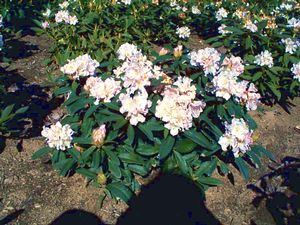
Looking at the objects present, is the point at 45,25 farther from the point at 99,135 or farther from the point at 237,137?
the point at 237,137

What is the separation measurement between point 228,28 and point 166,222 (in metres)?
2.44

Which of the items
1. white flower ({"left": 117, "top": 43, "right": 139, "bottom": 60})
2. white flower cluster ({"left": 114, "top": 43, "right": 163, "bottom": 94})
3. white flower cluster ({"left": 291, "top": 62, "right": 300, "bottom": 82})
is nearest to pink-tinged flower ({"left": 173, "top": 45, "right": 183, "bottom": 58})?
white flower ({"left": 117, "top": 43, "right": 139, "bottom": 60})

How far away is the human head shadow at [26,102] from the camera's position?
3.34 m

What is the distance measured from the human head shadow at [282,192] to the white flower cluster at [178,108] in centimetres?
97

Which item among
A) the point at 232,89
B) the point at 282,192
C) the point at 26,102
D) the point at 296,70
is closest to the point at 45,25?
the point at 26,102

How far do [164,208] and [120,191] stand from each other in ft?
1.26

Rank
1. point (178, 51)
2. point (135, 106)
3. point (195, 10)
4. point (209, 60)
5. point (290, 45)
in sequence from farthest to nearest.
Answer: point (195, 10) < point (290, 45) < point (178, 51) < point (209, 60) < point (135, 106)

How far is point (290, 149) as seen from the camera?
3484 millimetres

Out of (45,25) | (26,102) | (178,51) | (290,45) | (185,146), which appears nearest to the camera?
(185,146)

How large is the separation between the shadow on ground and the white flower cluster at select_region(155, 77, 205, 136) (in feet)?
1.81

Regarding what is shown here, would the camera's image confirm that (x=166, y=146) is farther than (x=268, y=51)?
No

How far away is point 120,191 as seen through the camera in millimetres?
2594

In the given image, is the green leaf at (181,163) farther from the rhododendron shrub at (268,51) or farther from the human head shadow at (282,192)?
the rhododendron shrub at (268,51)

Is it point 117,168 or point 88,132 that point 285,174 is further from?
point 88,132
